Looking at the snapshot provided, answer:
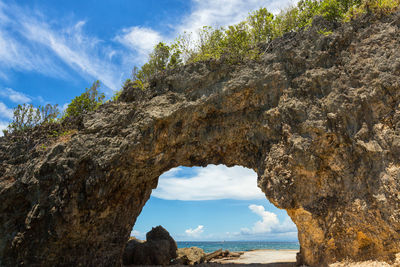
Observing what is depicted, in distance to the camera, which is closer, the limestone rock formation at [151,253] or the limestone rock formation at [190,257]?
the limestone rock formation at [151,253]

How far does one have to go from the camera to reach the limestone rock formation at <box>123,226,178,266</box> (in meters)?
14.9

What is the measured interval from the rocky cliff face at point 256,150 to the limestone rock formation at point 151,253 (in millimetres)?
2565

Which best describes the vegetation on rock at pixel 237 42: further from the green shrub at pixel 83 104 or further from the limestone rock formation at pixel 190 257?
the limestone rock formation at pixel 190 257

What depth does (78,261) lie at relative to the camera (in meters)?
11.2

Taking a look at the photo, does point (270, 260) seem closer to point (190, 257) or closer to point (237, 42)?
point (190, 257)

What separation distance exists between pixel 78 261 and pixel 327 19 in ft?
48.8

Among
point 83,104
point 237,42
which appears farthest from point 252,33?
point 83,104

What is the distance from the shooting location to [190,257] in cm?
1698

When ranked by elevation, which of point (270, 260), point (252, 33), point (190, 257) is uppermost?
point (252, 33)

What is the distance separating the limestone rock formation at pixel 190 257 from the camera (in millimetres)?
15570

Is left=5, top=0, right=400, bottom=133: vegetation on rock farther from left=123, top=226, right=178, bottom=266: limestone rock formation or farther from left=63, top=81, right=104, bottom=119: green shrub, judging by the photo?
left=123, top=226, right=178, bottom=266: limestone rock formation

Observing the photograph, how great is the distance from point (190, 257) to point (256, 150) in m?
9.12

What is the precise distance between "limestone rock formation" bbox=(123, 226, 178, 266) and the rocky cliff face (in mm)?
2565

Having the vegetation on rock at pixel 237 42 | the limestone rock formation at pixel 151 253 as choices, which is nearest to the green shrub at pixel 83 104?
the vegetation on rock at pixel 237 42
